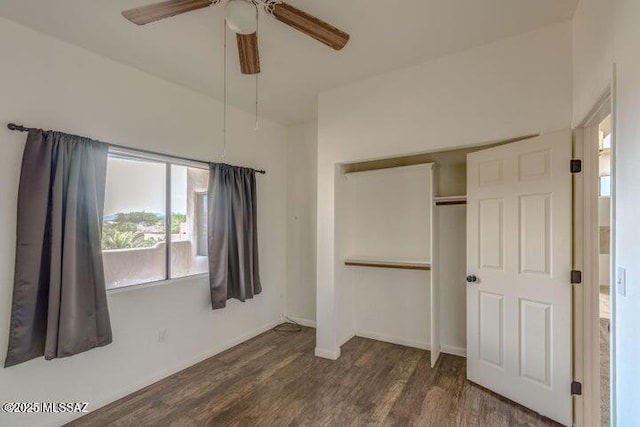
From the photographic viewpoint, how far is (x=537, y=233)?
7.44 feet

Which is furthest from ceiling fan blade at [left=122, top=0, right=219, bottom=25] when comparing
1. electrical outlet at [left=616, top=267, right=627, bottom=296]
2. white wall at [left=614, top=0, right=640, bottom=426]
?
electrical outlet at [left=616, top=267, right=627, bottom=296]

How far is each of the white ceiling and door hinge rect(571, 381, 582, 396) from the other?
8.44 ft

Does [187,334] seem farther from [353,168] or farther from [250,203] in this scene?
[353,168]

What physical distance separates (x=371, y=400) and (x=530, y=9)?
3121 millimetres

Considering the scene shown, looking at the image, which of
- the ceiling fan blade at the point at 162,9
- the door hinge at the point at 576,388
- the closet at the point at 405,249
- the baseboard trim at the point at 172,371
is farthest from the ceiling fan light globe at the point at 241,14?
the door hinge at the point at 576,388

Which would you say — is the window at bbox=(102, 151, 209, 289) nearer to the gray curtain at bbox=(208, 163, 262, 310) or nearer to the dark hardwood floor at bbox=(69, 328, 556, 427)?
the gray curtain at bbox=(208, 163, 262, 310)

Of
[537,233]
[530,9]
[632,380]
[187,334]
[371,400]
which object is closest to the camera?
[632,380]

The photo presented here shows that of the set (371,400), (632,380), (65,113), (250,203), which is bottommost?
(371,400)

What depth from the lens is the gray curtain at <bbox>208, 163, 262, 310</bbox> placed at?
10.8 feet

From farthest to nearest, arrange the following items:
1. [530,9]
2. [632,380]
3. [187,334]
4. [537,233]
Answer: [187,334] → [537,233] → [530,9] → [632,380]

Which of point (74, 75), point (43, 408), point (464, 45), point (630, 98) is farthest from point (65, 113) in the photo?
point (630, 98)

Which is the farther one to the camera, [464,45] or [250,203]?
[250,203]

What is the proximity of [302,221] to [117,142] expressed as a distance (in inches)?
94.2

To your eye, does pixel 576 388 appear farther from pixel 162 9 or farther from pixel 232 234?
pixel 162 9
